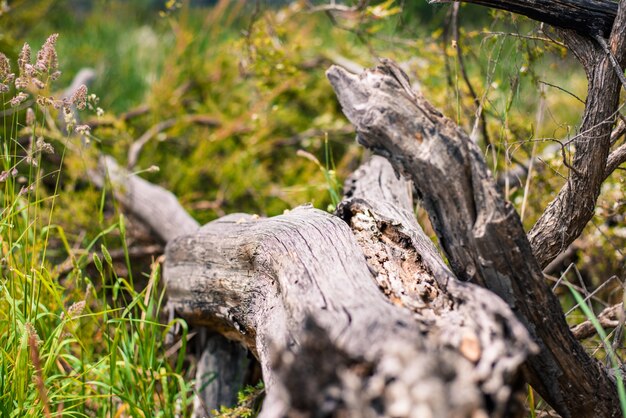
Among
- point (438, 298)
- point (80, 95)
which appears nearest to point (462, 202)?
point (438, 298)

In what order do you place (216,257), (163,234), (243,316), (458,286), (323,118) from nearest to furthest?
(458,286)
(243,316)
(216,257)
(163,234)
(323,118)

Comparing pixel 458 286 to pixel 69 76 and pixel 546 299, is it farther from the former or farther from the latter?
pixel 69 76

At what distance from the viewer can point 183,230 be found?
9.55 ft

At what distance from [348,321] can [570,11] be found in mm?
986

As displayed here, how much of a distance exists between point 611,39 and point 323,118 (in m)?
3.14

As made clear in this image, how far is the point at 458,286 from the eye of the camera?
49.9 inches

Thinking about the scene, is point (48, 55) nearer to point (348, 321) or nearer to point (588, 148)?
point (348, 321)

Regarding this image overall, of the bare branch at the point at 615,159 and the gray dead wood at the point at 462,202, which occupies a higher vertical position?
the bare branch at the point at 615,159

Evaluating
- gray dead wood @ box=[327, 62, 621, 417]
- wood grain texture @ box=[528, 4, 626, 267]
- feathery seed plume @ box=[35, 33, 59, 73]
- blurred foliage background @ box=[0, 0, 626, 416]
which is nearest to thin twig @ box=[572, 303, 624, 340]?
wood grain texture @ box=[528, 4, 626, 267]

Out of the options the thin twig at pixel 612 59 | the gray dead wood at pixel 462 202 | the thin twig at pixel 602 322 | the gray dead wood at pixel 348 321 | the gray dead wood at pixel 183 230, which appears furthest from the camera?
the gray dead wood at pixel 183 230

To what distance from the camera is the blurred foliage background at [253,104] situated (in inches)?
119

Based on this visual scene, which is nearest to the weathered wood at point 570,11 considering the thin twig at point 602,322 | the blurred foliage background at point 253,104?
the thin twig at point 602,322

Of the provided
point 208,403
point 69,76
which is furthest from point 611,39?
point 69,76

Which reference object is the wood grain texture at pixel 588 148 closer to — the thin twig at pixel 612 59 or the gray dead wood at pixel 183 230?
the thin twig at pixel 612 59
